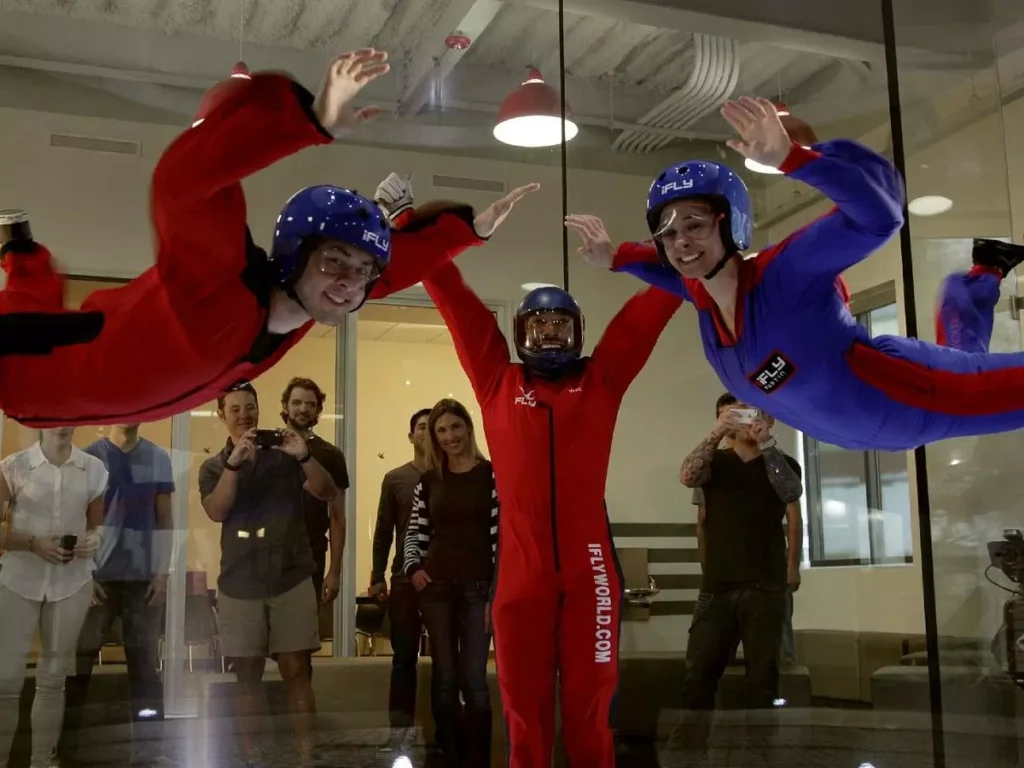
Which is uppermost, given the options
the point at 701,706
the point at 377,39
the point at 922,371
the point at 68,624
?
the point at 377,39

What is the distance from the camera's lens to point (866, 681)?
4.66 m

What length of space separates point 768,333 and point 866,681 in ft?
9.95

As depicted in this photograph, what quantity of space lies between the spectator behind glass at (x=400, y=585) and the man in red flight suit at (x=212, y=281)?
7.26 feet

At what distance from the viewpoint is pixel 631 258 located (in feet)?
8.95

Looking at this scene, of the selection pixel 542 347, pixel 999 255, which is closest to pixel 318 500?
pixel 542 347

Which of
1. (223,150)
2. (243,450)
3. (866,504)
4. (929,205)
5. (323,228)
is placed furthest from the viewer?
(866,504)

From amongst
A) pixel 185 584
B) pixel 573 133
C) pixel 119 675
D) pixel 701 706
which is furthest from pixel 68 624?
pixel 573 133

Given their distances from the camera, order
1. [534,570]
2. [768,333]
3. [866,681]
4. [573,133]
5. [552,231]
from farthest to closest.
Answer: [552,231]
[573,133]
[866,681]
[534,570]
[768,333]

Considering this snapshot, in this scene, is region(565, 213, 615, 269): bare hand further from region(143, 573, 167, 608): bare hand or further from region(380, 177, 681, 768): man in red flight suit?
region(143, 573, 167, 608): bare hand

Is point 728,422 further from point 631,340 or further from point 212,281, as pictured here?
point 212,281

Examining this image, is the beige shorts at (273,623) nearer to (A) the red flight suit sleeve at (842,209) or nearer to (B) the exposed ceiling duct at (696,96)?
(A) the red flight suit sleeve at (842,209)

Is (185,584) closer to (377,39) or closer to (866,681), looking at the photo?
(377,39)

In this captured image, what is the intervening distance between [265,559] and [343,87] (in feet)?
8.94

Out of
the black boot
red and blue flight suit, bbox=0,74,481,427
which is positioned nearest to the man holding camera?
red and blue flight suit, bbox=0,74,481,427
